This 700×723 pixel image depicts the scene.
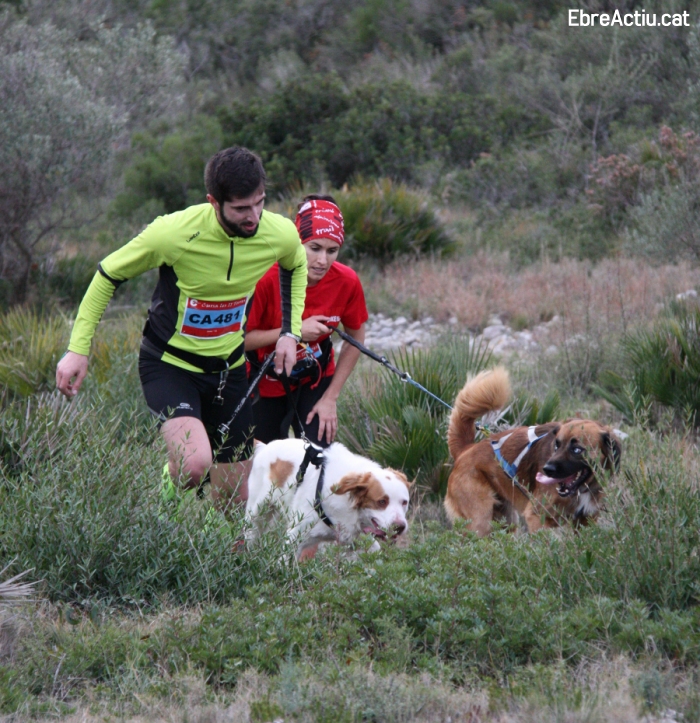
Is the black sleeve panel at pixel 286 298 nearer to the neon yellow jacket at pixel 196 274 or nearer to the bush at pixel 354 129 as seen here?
the neon yellow jacket at pixel 196 274

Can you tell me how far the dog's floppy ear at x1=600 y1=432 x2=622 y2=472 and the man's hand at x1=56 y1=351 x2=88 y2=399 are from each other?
274 centimetres

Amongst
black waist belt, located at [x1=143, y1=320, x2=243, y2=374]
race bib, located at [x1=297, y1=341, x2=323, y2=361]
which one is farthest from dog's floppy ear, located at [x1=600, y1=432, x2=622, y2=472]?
black waist belt, located at [x1=143, y1=320, x2=243, y2=374]

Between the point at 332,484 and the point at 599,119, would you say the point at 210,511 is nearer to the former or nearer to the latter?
the point at 332,484

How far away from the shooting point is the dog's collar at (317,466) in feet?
16.5

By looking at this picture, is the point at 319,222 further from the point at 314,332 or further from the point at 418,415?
the point at 418,415

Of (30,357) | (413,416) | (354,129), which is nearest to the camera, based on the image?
(413,416)

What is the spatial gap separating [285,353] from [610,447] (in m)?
1.82

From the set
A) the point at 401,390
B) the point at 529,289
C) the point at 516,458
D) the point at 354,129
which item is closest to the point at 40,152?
the point at 529,289

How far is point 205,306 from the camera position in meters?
4.90

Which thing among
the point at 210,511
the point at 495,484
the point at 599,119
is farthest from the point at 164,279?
the point at 599,119

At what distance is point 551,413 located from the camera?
6832mm

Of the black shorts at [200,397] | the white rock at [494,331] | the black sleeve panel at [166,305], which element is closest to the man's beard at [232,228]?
the black sleeve panel at [166,305]

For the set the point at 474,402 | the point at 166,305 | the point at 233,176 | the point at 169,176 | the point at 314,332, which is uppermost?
the point at 233,176

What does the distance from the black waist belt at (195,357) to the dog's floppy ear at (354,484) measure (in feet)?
2.88
